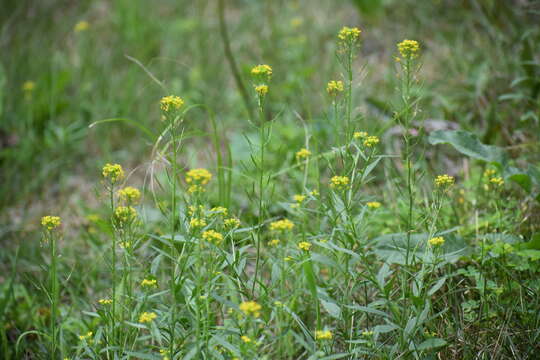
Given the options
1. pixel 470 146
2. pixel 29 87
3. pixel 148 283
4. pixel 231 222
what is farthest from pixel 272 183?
pixel 29 87

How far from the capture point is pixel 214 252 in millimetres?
1340

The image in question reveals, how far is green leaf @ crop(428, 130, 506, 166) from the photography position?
1.92m

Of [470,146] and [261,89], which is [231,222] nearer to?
[261,89]

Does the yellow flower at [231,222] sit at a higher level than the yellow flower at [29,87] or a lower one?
lower

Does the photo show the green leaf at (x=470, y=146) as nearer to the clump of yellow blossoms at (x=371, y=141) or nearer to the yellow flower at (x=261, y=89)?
the clump of yellow blossoms at (x=371, y=141)

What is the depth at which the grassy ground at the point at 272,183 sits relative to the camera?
4.50 feet

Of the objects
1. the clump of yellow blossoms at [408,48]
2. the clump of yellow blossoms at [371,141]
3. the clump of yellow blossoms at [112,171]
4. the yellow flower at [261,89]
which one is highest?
the clump of yellow blossoms at [408,48]

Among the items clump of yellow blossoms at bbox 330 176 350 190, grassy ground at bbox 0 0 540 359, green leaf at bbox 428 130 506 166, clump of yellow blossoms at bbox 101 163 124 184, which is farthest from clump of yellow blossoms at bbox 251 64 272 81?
green leaf at bbox 428 130 506 166

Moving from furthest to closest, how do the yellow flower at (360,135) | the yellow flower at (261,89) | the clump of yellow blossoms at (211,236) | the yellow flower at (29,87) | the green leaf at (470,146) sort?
the yellow flower at (29,87) < the green leaf at (470,146) < the yellow flower at (360,135) < the yellow flower at (261,89) < the clump of yellow blossoms at (211,236)

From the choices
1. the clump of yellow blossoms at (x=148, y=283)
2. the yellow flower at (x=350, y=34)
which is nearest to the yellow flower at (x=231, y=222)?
the clump of yellow blossoms at (x=148, y=283)

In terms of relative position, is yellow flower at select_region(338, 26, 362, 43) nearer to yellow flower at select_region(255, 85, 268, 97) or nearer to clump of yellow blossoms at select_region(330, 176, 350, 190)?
yellow flower at select_region(255, 85, 268, 97)

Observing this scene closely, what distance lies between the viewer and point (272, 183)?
233 centimetres

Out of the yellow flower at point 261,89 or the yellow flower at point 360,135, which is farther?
the yellow flower at point 360,135

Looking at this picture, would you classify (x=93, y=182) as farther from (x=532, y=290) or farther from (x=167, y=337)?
Result: (x=532, y=290)
